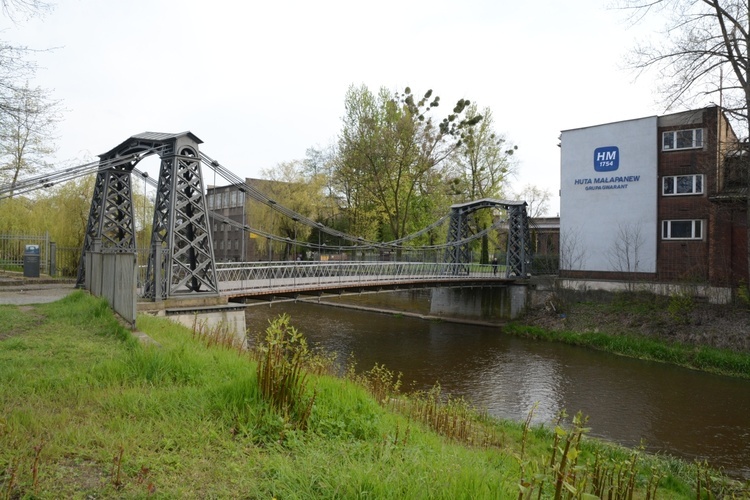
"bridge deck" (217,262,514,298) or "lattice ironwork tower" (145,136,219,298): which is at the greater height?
"lattice ironwork tower" (145,136,219,298)

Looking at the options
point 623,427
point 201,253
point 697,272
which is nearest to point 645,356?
point 697,272

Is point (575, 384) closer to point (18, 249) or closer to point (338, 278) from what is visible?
point (338, 278)

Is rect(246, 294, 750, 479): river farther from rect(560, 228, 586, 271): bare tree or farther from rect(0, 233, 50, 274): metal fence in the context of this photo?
rect(0, 233, 50, 274): metal fence

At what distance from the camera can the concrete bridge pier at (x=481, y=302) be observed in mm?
26531

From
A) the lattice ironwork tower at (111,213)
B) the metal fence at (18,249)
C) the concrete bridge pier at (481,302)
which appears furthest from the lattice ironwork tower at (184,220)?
the concrete bridge pier at (481,302)

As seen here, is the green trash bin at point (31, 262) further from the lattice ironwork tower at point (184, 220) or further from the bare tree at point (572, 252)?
the bare tree at point (572, 252)

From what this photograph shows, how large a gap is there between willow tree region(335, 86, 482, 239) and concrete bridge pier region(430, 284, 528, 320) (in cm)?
509

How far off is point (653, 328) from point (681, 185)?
7.11 meters

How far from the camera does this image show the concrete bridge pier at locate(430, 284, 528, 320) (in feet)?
87.0

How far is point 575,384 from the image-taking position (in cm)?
1470

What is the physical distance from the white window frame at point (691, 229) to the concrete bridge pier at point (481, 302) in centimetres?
735

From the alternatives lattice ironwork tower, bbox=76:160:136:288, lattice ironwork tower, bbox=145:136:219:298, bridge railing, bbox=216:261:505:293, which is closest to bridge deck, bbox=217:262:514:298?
bridge railing, bbox=216:261:505:293

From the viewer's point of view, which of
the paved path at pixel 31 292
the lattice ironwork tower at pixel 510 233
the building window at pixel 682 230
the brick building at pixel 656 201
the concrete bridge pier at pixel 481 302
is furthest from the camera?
the lattice ironwork tower at pixel 510 233

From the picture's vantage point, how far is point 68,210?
2173cm
